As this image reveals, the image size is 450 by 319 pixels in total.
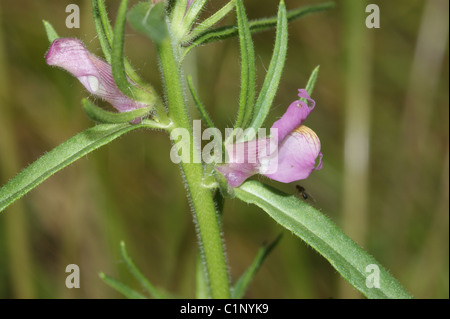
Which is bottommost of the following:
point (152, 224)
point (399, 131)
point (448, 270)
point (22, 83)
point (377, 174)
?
point (448, 270)

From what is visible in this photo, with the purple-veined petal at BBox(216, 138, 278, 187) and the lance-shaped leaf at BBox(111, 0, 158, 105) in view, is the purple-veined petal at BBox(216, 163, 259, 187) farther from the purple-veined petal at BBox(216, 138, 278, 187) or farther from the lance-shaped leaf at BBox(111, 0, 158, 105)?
the lance-shaped leaf at BBox(111, 0, 158, 105)

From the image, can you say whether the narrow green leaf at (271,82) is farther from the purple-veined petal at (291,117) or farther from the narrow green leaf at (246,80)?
the purple-veined petal at (291,117)

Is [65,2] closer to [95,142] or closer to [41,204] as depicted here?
[41,204]

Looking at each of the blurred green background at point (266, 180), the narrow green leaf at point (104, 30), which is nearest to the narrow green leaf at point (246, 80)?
the narrow green leaf at point (104, 30)

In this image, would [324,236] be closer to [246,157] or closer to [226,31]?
[246,157]

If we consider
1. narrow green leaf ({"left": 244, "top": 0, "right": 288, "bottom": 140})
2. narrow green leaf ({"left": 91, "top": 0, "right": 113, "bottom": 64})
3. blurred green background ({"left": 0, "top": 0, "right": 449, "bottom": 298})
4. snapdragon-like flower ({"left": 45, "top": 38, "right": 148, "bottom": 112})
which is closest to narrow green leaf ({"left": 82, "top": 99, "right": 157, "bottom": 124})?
snapdragon-like flower ({"left": 45, "top": 38, "right": 148, "bottom": 112})
